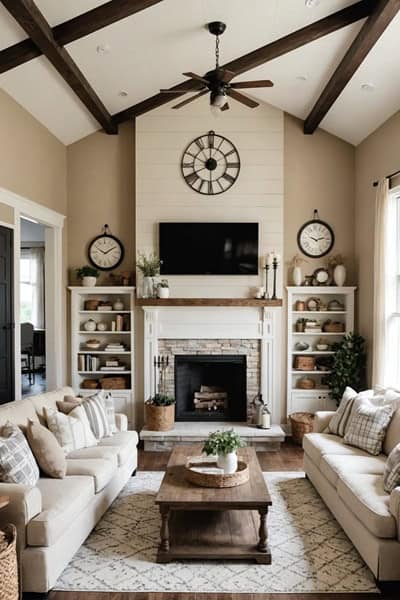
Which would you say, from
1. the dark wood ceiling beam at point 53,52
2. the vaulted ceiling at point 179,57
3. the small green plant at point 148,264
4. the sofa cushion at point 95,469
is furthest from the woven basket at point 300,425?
the dark wood ceiling beam at point 53,52

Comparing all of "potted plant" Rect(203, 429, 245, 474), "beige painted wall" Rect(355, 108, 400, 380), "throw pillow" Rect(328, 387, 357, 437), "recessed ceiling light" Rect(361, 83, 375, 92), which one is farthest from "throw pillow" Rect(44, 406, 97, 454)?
"recessed ceiling light" Rect(361, 83, 375, 92)

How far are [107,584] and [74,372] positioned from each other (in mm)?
3814

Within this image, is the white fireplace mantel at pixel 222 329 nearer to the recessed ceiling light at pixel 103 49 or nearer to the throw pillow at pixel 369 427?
the throw pillow at pixel 369 427

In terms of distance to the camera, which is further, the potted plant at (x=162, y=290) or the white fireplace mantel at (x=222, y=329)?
the white fireplace mantel at (x=222, y=329)

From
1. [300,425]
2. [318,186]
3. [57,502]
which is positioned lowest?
[300,425]

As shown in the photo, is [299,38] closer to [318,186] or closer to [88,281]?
[318,186]

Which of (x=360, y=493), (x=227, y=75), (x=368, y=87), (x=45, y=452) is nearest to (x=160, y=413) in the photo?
(x=45, y=452)

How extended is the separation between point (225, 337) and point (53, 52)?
3690 mm

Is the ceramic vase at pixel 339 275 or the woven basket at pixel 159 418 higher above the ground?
the ceramic vase at pixel 339 275

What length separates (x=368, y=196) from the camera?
619 centimetres

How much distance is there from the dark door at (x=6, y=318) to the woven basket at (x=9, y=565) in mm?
2399

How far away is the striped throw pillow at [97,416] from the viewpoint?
4543 millimetres

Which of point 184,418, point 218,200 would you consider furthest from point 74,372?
point 218,200

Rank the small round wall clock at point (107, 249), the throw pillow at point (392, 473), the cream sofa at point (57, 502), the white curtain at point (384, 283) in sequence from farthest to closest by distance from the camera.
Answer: the small round wall clock at point (107, 249), the white curtain at point (384, 283), the throw pillow at point (392, 473), the cream sofa at point (57, 502)
